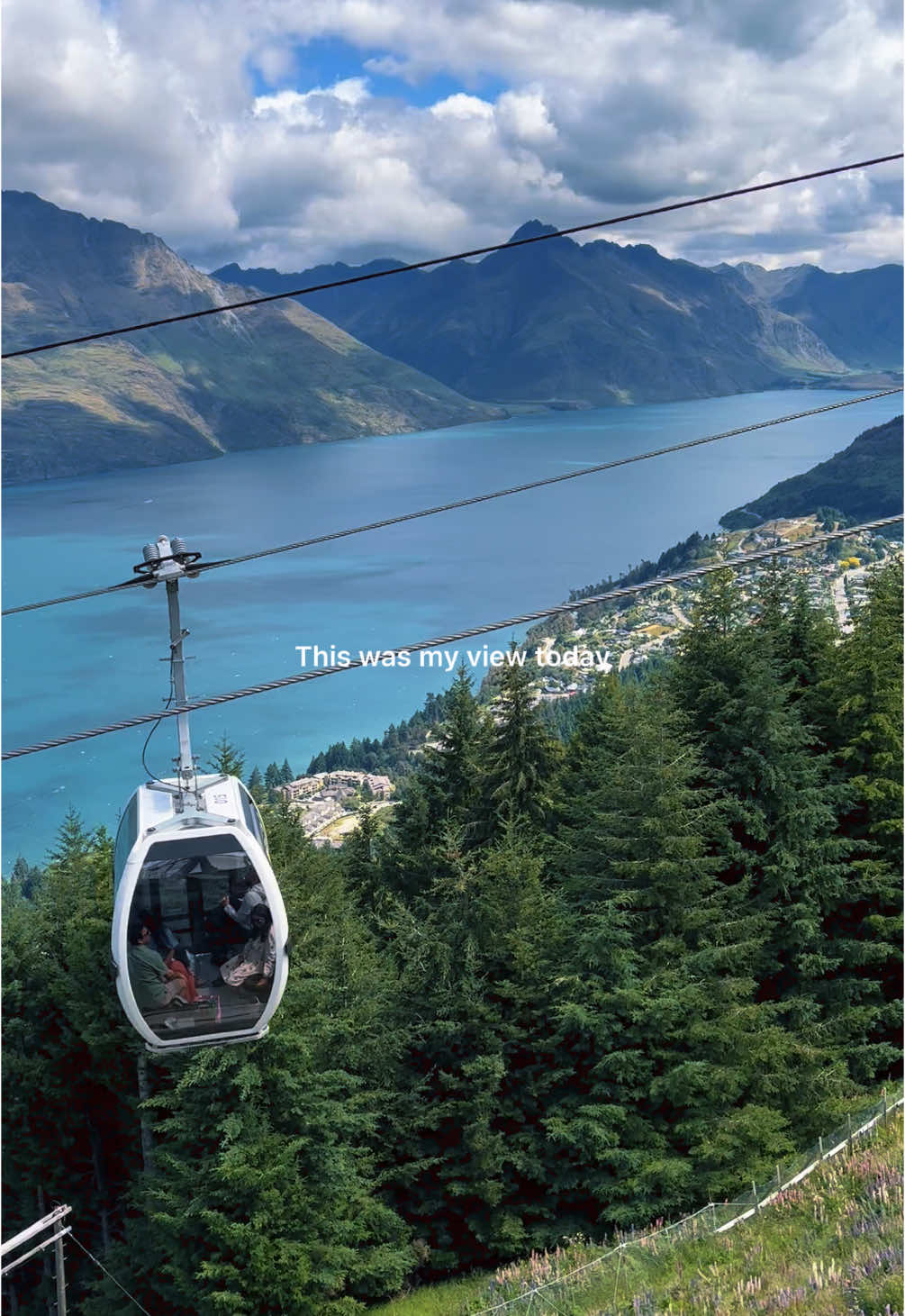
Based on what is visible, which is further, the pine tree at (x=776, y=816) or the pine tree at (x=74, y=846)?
the pine tree at (x=74, y=846)

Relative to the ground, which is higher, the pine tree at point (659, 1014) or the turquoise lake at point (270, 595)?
the turquoise lake at point (270, 595)

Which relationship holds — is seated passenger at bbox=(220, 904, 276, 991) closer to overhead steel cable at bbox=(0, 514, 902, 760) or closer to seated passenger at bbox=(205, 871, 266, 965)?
seated passenger at bbox=(205, 871, 266, 965)

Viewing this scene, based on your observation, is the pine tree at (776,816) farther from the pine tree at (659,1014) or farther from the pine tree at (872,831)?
the pine tree at (659,1014)

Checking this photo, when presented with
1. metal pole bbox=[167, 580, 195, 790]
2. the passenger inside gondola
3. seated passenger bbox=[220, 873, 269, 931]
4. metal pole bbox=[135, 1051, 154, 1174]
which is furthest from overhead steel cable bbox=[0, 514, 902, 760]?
metal pole bbox=[135, 1051, 154, 1174]

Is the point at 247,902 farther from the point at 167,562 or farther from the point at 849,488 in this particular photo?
the point at 849,488

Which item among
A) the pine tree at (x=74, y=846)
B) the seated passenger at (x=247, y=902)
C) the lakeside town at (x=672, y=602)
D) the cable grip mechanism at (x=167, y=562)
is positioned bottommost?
the pine tree at (x=74, y=846)

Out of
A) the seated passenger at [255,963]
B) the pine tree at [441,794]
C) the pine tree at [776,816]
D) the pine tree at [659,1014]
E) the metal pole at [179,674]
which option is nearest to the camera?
the metal pole at [179,674]

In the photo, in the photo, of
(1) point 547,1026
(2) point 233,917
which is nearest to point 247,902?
(2) point 233,917

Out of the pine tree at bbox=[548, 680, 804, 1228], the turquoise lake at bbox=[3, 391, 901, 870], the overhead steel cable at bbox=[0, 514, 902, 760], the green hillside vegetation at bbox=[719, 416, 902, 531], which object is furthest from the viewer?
the green hillside vegetation at bbox=[719, 416, 902, 531]

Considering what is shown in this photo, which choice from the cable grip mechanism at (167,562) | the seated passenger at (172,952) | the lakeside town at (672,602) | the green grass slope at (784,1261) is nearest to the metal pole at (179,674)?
the cable grip mechanism at (167,562)
